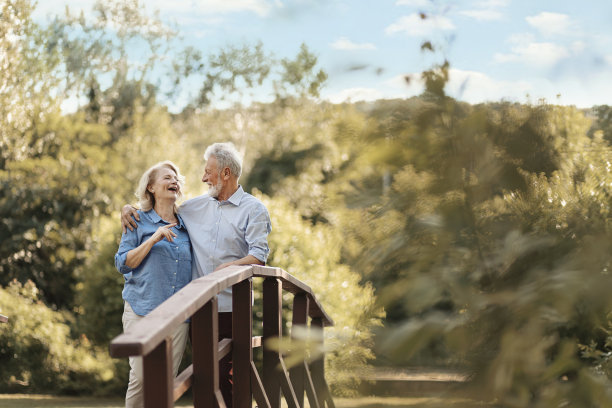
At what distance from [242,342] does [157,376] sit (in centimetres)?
159

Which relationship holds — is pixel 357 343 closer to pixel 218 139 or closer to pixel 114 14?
pixel 114 14

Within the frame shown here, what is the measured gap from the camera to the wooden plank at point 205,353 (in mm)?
2732

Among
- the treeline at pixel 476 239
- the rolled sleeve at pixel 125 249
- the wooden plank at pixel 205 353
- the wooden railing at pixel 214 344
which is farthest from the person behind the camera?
the rolled sleeve at pixel 125 249

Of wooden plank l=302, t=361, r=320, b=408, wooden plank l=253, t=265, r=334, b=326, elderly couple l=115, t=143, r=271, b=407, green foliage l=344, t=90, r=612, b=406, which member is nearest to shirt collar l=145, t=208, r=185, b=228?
elderly couple l=115, t=143, r=271, b=407

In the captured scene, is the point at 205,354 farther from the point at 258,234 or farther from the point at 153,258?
Result: the point at 258,234

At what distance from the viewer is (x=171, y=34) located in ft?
95.3

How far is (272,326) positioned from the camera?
418 centimetres

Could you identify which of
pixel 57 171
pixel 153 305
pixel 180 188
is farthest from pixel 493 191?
Result: pixel 57 171

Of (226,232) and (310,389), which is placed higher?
(226,232)

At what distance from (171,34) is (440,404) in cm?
2894

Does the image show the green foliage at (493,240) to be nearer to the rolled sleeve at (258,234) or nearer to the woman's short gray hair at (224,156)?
the rolled sleeve at (258,234)

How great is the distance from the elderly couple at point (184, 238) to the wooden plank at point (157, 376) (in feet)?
5.51

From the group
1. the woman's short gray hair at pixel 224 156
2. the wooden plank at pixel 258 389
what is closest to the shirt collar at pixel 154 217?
the woman's short gray hair at pixel 224 156

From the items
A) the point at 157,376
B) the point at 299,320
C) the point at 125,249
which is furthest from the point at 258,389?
the point at 157,376
